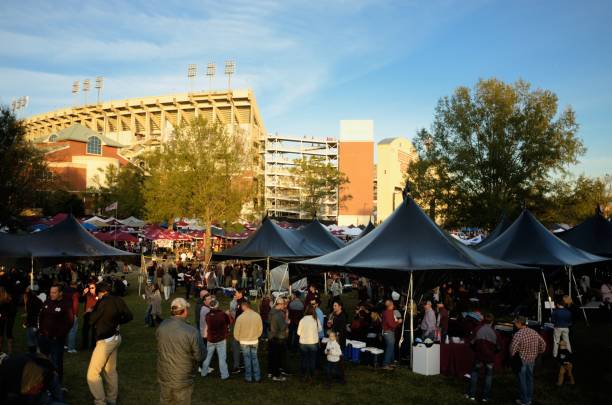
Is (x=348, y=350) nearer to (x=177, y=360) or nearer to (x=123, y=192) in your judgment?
(x=177, y=360)

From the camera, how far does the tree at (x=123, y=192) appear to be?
56938 mm

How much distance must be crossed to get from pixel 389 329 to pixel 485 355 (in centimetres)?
256

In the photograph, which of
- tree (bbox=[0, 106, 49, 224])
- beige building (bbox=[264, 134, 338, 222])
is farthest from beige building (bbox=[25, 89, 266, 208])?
tree (bbox=[0, 106, 49, 224])

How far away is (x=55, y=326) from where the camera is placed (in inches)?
340

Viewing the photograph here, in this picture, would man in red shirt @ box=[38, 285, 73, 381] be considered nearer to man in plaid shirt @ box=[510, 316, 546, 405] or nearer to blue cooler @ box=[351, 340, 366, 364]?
blue cooler @ box=[351, 340, 366, 364]

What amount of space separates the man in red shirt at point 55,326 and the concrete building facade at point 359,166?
271 feet

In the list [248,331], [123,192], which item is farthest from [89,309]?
[123,192]

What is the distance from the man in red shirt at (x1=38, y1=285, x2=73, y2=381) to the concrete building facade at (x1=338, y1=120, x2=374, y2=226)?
82.7 meters

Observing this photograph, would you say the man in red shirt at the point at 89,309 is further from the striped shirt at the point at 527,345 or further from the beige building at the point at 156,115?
the beige building at the point at 156,115

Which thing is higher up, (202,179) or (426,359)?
(202,179)

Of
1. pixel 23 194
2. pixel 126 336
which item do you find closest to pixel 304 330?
pixel 126 336

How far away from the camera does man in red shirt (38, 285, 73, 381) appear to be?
863cm

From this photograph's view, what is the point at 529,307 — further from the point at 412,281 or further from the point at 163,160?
the point at 163,160

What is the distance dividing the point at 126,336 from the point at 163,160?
22596mm
